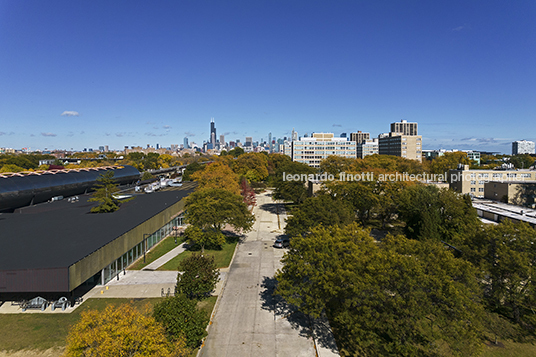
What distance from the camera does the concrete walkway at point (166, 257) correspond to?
1149 inches

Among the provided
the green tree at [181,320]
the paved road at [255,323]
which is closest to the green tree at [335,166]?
the paved road at [255,323]

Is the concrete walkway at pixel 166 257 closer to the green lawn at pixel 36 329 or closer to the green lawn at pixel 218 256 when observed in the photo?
the green lawn at pixel 218 256

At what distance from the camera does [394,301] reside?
46.6ft

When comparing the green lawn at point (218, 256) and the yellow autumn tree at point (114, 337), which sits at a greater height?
the yellow autumn tree at point (114, 337)

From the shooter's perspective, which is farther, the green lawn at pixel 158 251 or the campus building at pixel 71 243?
the green lawn at pixel 158 251

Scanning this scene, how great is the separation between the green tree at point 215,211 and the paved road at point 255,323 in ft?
18.9

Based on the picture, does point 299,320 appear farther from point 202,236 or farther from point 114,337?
point 202,236

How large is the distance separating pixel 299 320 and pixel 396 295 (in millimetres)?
8027

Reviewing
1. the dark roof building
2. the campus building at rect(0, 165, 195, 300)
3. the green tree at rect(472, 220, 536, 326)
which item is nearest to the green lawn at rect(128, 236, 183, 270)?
the campus building at rect(0, 165, 195, 300)

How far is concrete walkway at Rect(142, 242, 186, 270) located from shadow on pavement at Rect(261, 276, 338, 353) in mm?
12437

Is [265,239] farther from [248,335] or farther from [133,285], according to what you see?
[248,335]

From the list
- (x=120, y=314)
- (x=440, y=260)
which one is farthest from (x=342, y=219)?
(x=120, y=314)

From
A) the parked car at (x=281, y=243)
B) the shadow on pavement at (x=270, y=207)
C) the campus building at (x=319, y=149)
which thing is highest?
the campus building at (x=319, y=149)

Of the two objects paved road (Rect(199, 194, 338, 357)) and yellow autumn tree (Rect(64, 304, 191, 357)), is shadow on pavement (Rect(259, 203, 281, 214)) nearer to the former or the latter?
paved road (Rect(199, 194, 338, 357))
